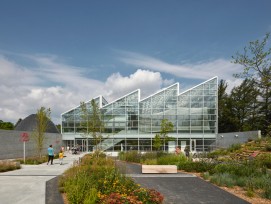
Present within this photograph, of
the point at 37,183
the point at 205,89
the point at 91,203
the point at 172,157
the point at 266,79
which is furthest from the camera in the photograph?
the point at 205,89

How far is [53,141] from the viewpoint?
41.9 meters

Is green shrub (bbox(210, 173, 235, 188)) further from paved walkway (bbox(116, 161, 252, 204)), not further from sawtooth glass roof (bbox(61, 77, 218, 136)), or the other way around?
sawtooth glass roof (bbox(61, 77, 218, 136))

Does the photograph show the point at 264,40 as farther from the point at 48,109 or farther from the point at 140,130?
the point at 140,130

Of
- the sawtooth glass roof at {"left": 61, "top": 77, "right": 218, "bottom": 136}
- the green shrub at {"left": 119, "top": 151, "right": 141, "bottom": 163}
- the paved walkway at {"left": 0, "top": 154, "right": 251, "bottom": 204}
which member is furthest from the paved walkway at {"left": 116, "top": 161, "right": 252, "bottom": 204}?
the sawtooth glass roof at {"left": 61, "top": 77, "right": 218, "bottom": 136}

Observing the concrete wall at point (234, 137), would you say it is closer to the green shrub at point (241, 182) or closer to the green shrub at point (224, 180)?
the green shrub at point (224, 180)

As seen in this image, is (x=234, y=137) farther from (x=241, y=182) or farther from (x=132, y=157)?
(x=241, y=182)

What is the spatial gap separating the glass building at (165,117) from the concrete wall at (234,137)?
7.83ft

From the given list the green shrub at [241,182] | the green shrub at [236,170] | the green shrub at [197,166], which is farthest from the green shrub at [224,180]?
the green shrub at [197,166]

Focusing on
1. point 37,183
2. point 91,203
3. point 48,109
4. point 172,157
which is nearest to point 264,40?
point 91,203

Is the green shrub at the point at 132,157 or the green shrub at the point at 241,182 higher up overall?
the green shrub at the point at 241,182

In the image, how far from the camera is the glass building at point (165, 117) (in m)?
45.4

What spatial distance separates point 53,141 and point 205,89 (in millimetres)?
23847

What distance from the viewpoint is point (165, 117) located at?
4559 cm

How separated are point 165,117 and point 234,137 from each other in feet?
37.8
